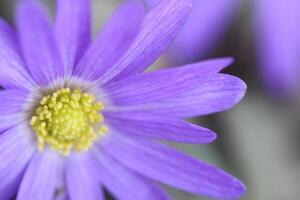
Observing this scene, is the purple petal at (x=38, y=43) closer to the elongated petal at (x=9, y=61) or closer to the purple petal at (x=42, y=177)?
the elongated petal at (x=9, y=61)

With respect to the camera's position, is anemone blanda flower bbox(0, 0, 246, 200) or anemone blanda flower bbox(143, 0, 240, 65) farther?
anemone blanda flower bbox(143, 0, 240, 65)

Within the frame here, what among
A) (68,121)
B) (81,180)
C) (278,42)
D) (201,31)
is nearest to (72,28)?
(68,121)

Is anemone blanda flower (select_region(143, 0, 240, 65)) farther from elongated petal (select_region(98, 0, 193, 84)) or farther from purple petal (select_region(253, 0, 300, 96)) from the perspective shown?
elongated petal (select_region(98, 0, 193, 84))

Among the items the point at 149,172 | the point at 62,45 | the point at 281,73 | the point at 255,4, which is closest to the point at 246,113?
the point at 281,73

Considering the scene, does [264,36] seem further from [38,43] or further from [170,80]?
[38,43]

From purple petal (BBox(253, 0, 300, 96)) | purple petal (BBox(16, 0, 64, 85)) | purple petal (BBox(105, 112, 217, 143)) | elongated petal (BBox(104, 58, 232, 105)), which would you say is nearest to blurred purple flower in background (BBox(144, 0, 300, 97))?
purple petal (BBox(253, 0, 300, 96))

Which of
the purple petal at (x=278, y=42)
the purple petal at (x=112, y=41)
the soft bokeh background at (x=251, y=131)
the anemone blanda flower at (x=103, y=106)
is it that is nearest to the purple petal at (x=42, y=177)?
the anemone blanda flower at (x=103, y=106)
